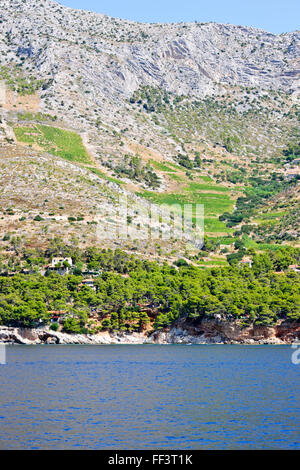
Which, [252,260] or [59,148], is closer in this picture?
[252,260]

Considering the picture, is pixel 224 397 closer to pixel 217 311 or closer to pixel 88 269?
pixel 217 311

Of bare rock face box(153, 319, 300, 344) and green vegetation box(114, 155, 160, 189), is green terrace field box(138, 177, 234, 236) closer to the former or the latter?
green vegetation box(114, 155, 160, 189)

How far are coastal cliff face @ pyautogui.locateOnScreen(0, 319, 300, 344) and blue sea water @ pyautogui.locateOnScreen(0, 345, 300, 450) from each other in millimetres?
17322

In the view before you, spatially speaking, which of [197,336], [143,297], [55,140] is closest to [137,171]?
[55,140]

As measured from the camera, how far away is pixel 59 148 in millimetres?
182750

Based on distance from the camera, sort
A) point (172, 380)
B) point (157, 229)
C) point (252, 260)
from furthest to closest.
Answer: point (157, 229)
point (252, 260)
point (172, 380)

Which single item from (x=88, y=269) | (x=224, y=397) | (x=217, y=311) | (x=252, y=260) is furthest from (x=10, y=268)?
(x=224, y=397)

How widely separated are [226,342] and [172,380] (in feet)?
136

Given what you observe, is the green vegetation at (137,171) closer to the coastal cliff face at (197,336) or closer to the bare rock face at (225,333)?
the bare rock face at (225,333)

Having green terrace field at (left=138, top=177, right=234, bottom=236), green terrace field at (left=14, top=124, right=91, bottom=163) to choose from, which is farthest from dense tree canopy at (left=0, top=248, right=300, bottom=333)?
green terrace field at (left=14, top=124, right=91, bottom=163)

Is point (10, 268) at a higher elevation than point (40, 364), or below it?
higher

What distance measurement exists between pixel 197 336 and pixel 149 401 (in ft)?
175

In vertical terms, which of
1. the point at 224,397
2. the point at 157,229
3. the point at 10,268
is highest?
the point at 157,229
